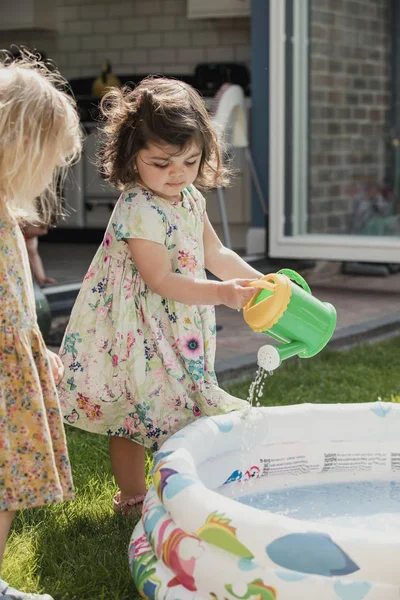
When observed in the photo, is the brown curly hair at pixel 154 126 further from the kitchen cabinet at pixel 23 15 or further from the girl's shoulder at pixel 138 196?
the kitchen cabinet at pixel 23 15

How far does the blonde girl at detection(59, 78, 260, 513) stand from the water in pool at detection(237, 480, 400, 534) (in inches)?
10.7

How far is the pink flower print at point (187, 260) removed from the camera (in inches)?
91.5

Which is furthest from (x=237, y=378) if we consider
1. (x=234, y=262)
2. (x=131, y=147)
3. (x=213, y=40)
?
(x=213, y=40)

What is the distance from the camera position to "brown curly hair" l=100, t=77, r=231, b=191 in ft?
7.29

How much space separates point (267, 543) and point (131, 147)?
1.05 m

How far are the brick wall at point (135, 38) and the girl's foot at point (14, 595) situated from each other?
6188 mm

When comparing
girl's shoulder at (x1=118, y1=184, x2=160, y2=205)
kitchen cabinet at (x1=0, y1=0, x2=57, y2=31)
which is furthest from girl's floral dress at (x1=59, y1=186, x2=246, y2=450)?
kitchen cabinet at (x1=0, y1=0, x2=57, y2=31)

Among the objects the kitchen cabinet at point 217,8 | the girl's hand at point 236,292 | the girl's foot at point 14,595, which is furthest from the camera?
the kitchen cabinet at point 217,8

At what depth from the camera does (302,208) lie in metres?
6.12

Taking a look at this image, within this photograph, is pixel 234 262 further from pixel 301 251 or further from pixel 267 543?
pixel 301 251

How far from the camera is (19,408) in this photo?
5.92ft

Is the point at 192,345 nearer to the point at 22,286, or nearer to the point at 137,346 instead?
the point at 137,346

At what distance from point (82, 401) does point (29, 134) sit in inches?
31.7

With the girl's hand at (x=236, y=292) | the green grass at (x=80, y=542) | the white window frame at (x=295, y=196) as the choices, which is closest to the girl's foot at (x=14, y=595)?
the green grass at (x=80, y=542)
